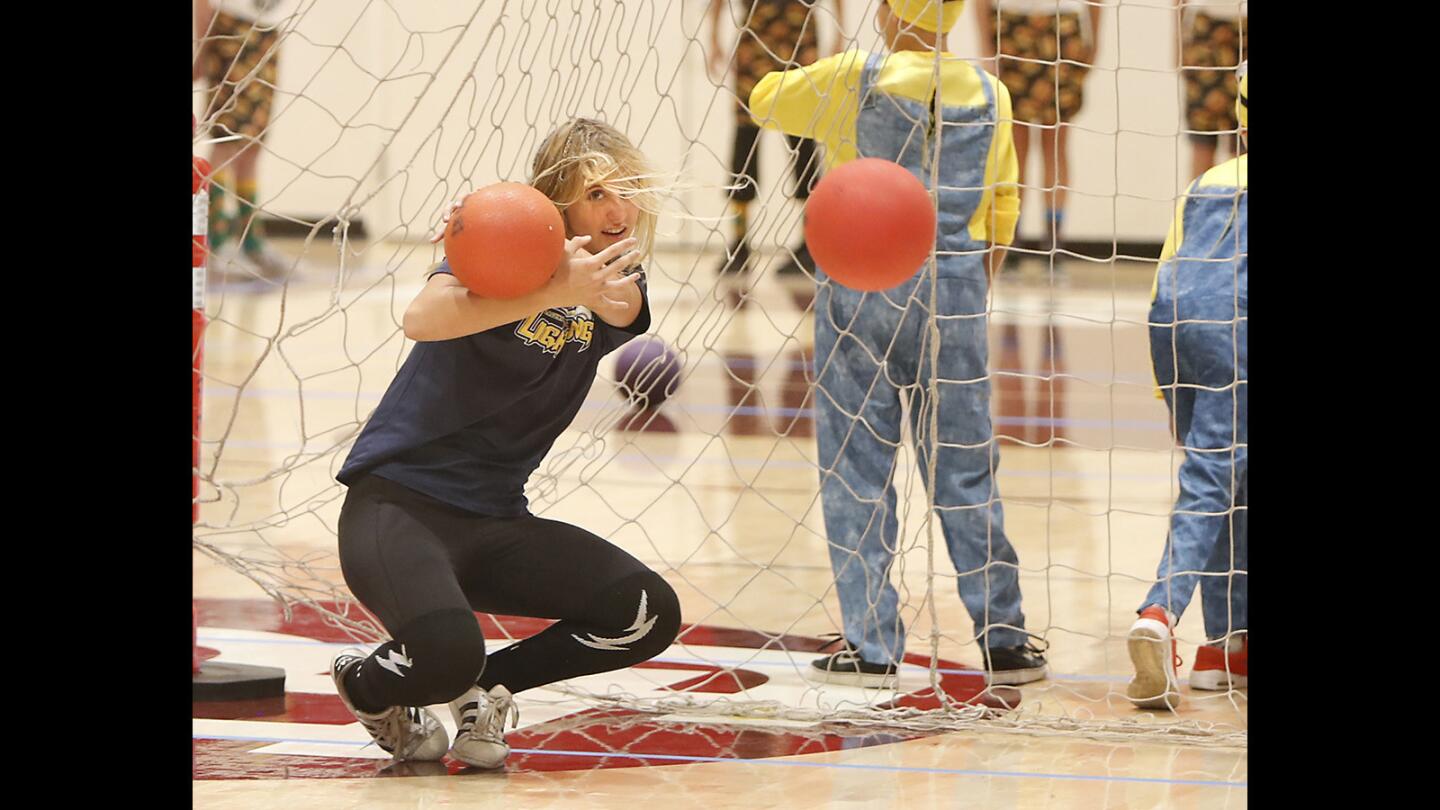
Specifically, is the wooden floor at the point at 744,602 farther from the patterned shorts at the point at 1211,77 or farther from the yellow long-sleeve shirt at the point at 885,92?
the patterned shorts at the point at 1211,77

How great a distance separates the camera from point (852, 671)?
3246mm

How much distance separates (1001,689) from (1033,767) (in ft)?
1.57

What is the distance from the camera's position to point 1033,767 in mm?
2699

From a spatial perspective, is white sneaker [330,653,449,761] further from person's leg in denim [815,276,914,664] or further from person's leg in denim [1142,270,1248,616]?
person's leg in denim [1142,270,1248,616]

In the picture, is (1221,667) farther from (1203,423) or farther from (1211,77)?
(1211,77)

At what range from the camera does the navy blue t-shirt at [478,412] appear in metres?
2.70

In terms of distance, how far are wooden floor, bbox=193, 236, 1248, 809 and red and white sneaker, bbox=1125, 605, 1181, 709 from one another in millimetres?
48

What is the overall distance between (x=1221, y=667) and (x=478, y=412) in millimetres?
1457

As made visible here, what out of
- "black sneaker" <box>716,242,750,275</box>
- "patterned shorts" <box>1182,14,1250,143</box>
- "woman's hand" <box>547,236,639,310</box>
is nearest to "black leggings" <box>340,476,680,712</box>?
"woman's hand" <box>547,236,639,310</box>

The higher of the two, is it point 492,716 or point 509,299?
point 509,299

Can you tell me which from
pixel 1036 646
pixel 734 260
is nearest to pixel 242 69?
pixel 734 260

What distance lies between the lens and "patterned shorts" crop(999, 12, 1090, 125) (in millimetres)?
7801

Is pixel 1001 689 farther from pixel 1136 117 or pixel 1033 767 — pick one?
pixel 1136 117
